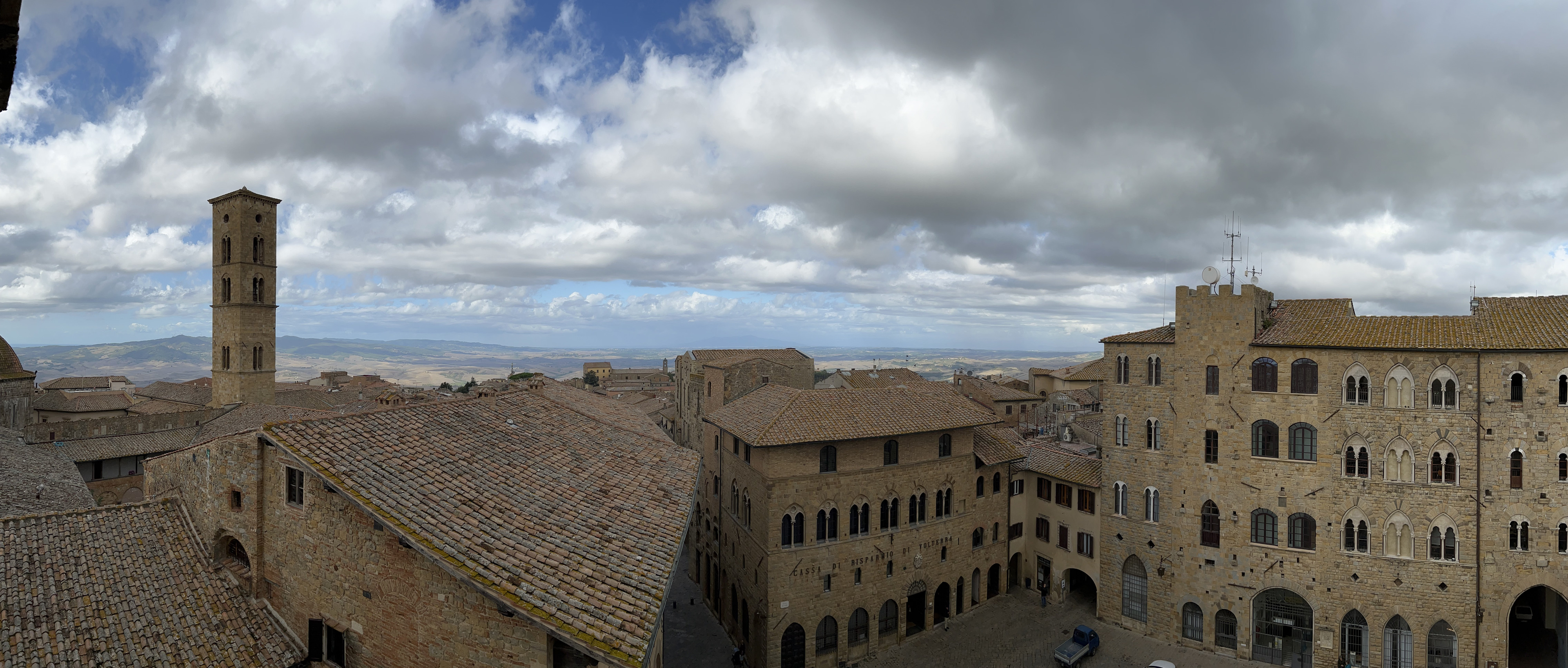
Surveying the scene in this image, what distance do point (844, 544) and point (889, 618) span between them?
5685mm

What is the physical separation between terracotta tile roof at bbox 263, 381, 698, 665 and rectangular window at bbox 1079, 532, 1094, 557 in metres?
29.5

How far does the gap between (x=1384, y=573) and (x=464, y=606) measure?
40.1 metres

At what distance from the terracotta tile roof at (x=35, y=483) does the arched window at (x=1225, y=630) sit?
154 ft

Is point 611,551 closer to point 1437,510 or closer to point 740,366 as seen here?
point 740,366

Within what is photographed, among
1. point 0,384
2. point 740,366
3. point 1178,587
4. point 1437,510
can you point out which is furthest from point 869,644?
point 0,384

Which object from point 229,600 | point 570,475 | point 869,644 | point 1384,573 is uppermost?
point 570,475

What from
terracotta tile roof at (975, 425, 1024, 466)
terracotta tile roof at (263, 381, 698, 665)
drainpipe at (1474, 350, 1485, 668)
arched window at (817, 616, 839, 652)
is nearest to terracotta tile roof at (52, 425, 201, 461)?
terracotta tile roof at (263, 381, 698, 665)

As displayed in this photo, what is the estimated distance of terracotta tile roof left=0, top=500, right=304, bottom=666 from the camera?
11.6 meters

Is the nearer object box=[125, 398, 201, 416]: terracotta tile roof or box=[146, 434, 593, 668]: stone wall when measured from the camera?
box=[146, 434, 593, 668]: stone wall

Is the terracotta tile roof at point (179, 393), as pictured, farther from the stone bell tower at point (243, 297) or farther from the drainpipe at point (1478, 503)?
the drainpipe at point (1478, 503)

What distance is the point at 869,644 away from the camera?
3497 centimetres

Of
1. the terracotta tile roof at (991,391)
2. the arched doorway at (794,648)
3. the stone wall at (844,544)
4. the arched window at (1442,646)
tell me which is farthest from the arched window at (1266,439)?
the terracotta tile roof at (991,391)

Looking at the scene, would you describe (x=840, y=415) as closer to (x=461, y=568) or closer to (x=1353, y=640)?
(x=461, y=568)

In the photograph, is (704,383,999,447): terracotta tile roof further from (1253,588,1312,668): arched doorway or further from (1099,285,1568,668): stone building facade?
(1253,588,1312,668): arched doorway
